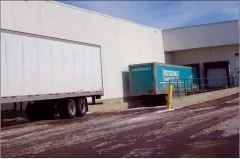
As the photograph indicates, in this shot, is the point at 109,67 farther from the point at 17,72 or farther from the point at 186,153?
the point at 186,153

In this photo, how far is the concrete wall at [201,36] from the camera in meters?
42.4

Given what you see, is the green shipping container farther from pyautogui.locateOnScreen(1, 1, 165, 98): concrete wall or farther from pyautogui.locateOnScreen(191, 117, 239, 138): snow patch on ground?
pyautogui.locateOnScreen(191, 117, 239, 138): snow patch on ground

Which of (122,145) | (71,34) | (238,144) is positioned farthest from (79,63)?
(238,144)

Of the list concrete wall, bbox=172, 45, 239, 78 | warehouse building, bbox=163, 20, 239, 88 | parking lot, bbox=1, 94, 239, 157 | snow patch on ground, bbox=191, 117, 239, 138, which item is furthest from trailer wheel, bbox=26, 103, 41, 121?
concrete wall, bbox=172, 45, 239, 78

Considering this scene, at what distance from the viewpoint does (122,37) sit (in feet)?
112

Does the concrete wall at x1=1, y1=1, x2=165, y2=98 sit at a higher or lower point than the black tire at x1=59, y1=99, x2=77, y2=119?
higher

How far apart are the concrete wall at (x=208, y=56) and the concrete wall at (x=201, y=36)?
131 cm

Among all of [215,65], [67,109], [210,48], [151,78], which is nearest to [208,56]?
[210,48]

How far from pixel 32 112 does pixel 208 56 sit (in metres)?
27.6

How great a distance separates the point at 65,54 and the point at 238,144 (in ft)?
40.6

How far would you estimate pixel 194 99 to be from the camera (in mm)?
27328

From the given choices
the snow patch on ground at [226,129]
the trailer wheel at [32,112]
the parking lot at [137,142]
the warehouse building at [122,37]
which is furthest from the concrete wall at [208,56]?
the snow patch on ground at [226,129]

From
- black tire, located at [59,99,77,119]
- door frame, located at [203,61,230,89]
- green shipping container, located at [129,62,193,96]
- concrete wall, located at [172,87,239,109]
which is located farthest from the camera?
door frame, located at [203,61,230,89]

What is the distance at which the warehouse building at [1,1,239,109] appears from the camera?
24.6 m
